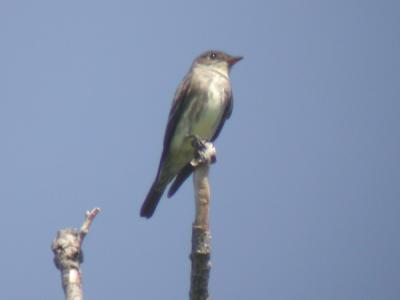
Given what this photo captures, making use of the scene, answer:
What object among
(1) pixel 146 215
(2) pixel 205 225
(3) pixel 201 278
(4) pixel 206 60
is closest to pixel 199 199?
(2) pixel 205 225

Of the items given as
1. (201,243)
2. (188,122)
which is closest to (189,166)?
(188,122)

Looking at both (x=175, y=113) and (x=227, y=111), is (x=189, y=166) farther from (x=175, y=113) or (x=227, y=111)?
(x=227, y=111)

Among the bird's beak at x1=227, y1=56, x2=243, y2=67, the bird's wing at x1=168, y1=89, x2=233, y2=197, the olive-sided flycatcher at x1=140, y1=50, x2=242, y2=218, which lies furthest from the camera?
the bird's beak at x1=227, y1=56, x2=243, y2=67

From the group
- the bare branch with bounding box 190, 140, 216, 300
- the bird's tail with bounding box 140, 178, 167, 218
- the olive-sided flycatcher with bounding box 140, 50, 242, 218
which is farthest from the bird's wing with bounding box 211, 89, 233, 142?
the bare branch with bounding box 190, 140, 216, 300

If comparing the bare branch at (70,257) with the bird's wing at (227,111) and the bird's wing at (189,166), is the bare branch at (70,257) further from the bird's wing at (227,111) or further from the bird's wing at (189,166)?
the bird's wing at (227,111)

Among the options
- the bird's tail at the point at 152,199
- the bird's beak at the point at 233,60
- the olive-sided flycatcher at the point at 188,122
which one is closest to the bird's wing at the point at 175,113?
the olive-sided flycatcher at the point at 188,122

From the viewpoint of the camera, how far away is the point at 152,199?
33.0 feet

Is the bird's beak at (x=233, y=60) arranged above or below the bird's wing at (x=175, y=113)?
above

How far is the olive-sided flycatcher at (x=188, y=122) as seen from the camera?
991 cm

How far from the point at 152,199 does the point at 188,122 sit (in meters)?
0.96

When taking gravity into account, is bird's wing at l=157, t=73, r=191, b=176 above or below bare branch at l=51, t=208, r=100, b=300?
above

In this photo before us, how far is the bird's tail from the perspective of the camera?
997 centimetres

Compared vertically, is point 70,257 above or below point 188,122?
below

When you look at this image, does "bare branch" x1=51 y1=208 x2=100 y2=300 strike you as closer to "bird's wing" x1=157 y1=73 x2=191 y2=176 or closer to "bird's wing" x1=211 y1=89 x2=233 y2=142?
"bird's wing" x1=157 y1=73 x2=191 y2=176
